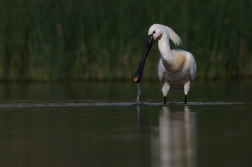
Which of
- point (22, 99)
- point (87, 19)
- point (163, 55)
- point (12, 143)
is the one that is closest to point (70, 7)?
point (87, 19)

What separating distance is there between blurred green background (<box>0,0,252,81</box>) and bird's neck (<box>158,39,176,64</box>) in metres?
7.01

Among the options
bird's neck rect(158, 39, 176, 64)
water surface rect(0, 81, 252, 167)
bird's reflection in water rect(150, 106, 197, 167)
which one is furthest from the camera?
bird's neck rect(158, 39, 176, 64)

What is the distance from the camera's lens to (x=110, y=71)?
20844 mm

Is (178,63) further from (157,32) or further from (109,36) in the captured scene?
(109,36)

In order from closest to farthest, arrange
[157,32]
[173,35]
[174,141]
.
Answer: [174,141]
[157,32]
[173,35]

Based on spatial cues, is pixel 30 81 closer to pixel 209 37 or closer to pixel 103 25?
pixel 103 25

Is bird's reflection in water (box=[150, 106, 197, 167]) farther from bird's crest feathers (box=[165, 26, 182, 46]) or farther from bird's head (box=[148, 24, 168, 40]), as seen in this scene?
bird's crest feathers (box=[165, 26, 182, 46])

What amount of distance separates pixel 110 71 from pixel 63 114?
9451 millimetres

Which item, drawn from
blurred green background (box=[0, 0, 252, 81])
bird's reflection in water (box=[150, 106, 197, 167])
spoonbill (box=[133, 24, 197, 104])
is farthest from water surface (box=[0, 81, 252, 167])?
blurred green background (box=[0, 0, 252, 81])

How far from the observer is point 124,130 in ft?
29.5

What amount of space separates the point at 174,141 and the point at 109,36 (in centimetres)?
1304

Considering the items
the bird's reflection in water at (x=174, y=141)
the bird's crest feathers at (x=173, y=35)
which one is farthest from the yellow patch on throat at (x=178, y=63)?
the bird's reflection in water at (x=174, y=141)

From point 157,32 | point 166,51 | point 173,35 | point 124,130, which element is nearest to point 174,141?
point 124,130

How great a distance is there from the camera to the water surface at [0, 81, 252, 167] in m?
6.81
